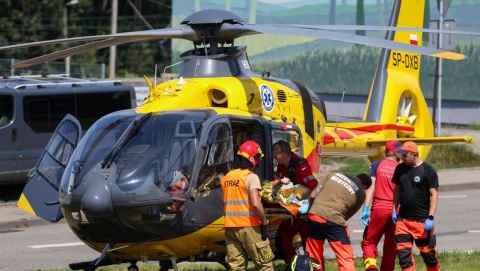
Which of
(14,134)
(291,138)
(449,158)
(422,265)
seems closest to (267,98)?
(291,138)

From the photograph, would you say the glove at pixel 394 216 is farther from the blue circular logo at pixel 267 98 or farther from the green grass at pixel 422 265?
the blue circular logo at pixel 267 98

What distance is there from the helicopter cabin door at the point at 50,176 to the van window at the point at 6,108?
795 centimetres

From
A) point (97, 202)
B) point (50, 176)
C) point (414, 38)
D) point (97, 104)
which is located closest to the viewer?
point (97, 202)

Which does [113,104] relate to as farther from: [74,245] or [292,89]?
[292,89]

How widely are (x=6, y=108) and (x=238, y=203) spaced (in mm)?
10154

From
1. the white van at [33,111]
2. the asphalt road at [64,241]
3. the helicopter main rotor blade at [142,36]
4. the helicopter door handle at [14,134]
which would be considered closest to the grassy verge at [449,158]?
the asphalt road at [64,241]

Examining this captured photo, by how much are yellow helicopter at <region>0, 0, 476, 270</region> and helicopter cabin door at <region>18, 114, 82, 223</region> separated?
1cm

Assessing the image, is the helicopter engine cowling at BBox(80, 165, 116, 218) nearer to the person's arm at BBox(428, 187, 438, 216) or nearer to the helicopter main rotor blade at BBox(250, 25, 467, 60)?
the helicopter main rotor blade at BBox(250, 25, 467, 60)

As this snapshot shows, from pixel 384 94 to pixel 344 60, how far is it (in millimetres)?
19828

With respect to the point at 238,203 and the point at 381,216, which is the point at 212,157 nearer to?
the point at 238,203

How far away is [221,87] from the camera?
37.6 feet

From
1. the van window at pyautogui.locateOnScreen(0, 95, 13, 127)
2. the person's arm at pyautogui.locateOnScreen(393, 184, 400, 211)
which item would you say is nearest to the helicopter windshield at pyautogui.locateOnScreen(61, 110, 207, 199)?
the person's arm at pyautogui.locateOnScreen(393, 184, 400, 211)

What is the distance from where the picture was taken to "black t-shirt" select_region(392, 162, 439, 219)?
10.8 metres

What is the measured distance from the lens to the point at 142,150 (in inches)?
403
